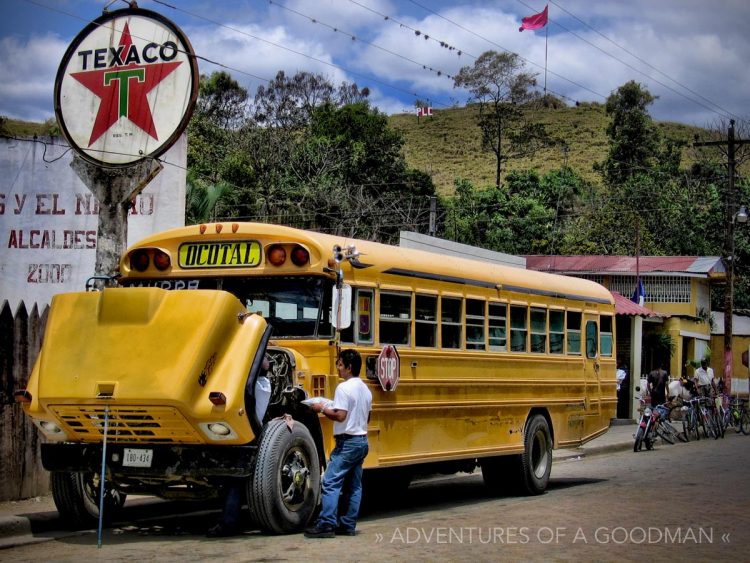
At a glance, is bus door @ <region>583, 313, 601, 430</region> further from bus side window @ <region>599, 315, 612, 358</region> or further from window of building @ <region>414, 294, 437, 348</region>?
window of building @ <region>414, 294, 437, 348</region>

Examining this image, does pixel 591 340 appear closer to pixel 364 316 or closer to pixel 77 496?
pixel 364 316

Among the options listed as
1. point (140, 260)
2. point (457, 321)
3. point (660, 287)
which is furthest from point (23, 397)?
point (660, 287)

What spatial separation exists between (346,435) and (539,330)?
5.51 meters

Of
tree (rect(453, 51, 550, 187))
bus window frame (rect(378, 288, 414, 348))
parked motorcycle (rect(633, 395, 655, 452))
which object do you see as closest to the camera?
bus window frame (rect(378, 288, 414, 348))

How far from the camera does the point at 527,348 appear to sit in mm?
14312

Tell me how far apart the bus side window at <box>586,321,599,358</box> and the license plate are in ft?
27.4

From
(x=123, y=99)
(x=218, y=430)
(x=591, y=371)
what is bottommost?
(x=218, y=430)

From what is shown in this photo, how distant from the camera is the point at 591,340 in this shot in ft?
53.5

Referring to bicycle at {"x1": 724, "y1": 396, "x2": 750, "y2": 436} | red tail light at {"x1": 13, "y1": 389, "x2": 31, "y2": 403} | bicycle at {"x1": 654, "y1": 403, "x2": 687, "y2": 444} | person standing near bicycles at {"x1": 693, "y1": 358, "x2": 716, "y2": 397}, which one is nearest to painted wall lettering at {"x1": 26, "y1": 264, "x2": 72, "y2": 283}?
red tail light at {"x1": 13, "y1": 389, "x2": 31, "y2": 403}

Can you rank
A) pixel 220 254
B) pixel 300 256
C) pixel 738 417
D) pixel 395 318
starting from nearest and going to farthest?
pixel 300 256 → pixel 220 254 → pixel 395 318 → pixel 738 417

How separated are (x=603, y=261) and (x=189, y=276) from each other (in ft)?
113

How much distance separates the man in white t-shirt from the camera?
9.72 meters

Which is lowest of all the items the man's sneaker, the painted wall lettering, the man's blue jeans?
the man's sneaker

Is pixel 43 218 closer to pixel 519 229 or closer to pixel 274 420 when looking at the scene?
pixel 274 420
